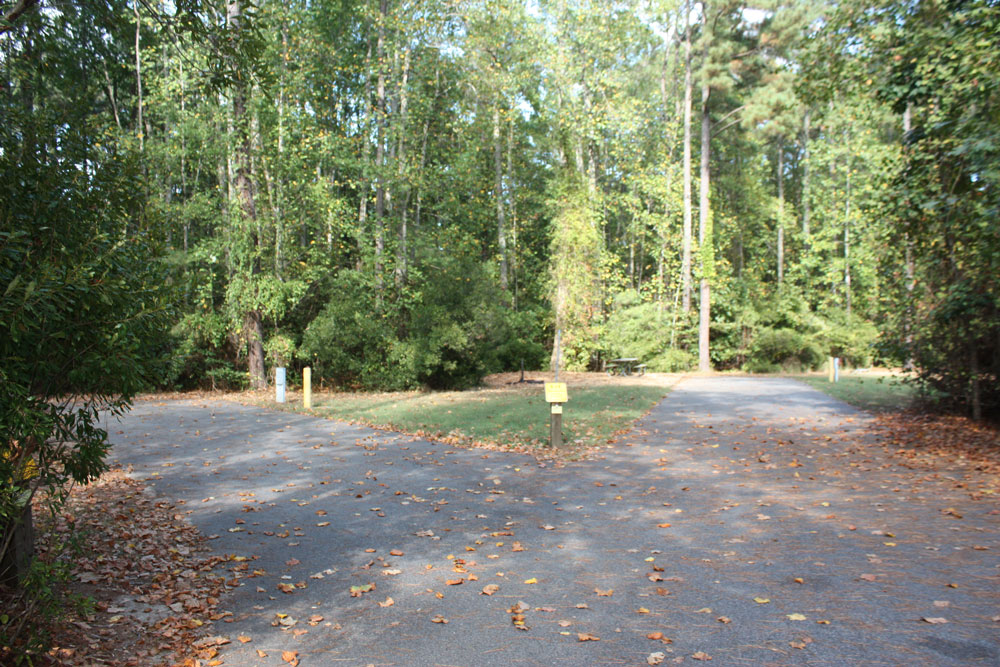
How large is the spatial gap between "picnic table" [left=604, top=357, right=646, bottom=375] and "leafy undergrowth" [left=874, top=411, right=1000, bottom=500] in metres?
15.4

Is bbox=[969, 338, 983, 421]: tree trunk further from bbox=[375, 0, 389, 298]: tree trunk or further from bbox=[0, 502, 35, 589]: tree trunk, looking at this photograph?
bbox=[375, 0, 389, 298]: tree trunk

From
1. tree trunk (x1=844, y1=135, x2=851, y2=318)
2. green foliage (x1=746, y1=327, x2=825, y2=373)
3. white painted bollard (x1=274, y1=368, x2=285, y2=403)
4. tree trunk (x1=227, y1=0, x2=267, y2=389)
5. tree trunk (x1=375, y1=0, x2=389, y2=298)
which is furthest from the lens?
tree trunk (x1=844, y1=135, x2=851, y2=318)

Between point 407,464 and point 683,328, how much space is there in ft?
87.4

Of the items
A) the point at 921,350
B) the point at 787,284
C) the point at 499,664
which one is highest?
the point at 787,284

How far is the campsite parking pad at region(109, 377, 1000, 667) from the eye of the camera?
3.98 m

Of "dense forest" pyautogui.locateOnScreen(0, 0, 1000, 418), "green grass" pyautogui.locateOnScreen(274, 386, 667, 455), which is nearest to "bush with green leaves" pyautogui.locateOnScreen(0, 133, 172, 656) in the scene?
"dense forest" pyautogui.locateOnScreen(0, 0, 1000, 418)

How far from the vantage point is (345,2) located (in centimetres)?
2758

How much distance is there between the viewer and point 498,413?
14367 mm

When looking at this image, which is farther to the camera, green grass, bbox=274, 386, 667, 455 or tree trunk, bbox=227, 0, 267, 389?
tree trunk, bbox=227, 0, 267, 389

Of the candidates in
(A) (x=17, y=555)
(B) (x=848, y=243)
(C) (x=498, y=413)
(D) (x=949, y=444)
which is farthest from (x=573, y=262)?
(A) (x=17, y=555)

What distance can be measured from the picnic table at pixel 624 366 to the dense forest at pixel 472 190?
1.55 meters

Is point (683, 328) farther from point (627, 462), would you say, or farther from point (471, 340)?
point (627, 462)

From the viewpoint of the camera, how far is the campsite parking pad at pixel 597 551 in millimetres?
3977

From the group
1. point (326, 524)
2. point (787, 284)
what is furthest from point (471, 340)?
point (787, 284)
